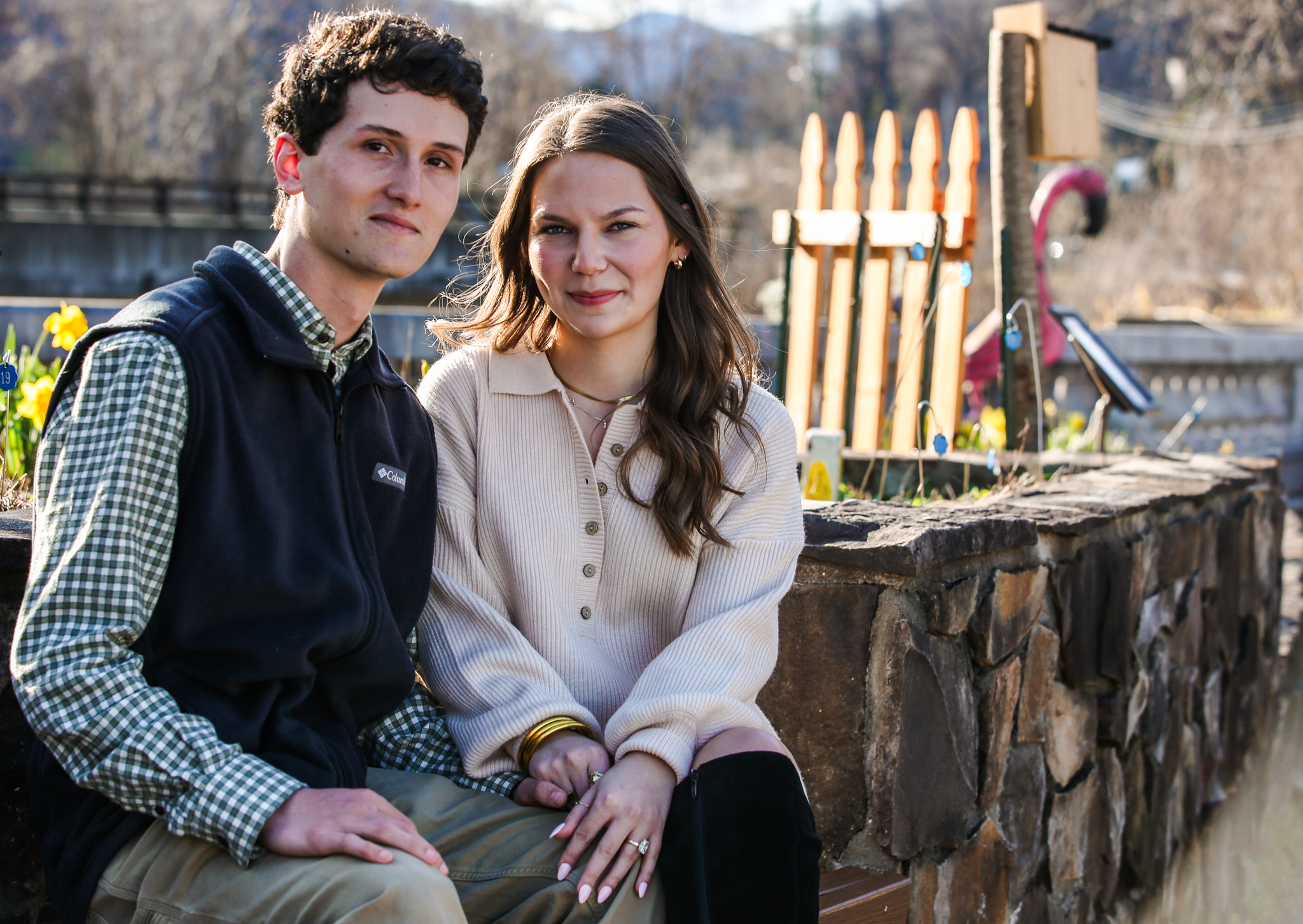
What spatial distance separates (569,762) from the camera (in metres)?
1.74

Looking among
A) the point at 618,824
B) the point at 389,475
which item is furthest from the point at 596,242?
the point at 618,824

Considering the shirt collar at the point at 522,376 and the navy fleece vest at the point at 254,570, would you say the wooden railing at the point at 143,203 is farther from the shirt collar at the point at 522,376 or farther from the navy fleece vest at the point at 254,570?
the navy fleece vest at the point at 254,570

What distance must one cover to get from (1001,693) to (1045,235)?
373cm

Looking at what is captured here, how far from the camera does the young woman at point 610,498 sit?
1.78 m

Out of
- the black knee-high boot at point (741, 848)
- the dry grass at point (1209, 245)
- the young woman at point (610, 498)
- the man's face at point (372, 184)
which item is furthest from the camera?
the dry grass at point (1209, 245)

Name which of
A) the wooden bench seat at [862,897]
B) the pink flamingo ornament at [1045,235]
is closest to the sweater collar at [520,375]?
the wooden bench seat at [862,897]

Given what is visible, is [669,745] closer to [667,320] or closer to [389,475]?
[389,475]

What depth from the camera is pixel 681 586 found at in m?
1.97

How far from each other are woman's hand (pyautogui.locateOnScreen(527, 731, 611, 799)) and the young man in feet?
0.22

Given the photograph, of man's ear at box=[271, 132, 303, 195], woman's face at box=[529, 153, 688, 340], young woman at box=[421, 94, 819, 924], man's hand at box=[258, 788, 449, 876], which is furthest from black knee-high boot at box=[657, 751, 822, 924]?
man's ear at box=[271, 132, 303, 195]

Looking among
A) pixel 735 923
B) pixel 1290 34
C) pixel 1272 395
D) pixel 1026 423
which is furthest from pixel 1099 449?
pixel 1290 34

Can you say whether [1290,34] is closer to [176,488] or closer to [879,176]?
[879,176]

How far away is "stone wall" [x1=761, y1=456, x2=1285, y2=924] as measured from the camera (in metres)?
2.30

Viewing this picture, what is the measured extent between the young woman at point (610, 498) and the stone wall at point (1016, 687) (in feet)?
1.25
